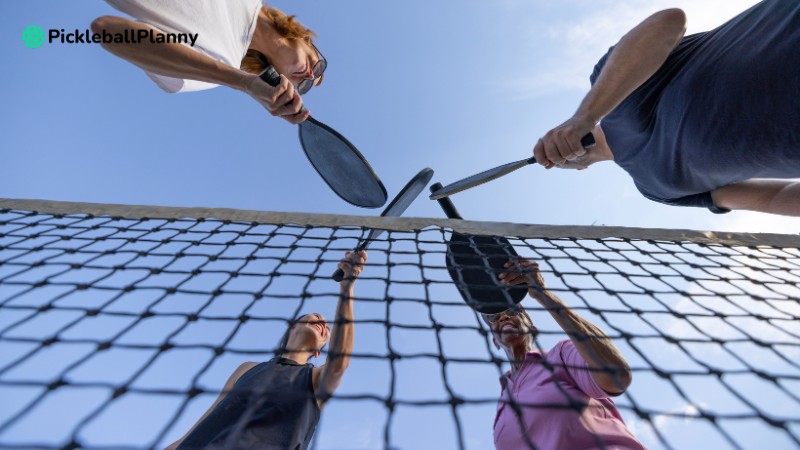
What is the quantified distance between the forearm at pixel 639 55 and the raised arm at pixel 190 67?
1270 millimetres

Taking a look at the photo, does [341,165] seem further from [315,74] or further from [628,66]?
[628,66]

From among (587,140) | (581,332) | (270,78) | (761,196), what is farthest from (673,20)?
(270,78)

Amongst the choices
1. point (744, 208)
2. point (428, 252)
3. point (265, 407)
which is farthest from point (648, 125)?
point (265, 407)

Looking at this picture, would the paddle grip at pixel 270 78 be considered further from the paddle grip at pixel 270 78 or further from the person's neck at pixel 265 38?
the person's neck at pixel 265 38

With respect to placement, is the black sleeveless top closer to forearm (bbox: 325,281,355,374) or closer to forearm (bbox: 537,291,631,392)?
forearm (bbox: 325,281,355,374)

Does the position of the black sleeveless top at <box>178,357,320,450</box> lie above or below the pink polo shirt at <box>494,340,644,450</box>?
below

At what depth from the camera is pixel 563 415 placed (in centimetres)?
170

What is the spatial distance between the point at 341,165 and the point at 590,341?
6.27ft

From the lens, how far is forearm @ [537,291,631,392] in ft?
5.47

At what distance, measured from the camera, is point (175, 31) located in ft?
5.25

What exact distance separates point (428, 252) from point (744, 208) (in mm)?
1443

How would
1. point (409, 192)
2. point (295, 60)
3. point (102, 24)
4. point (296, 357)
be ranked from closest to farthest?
point (102, 24)
point (295, 60)
point (296, 357)
point (409, 192)

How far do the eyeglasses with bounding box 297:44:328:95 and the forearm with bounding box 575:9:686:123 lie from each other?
59.8 inches

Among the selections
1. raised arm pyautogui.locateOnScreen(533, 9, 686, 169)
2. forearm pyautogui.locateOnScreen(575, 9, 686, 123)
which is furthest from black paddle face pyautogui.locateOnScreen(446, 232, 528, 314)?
forearm pyautogui.locateOnScreen(575, 9, 686, 123)
